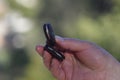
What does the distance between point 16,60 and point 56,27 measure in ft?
2.22

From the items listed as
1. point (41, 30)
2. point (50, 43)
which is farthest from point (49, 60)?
point (41, 30)

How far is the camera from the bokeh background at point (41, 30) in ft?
14.5

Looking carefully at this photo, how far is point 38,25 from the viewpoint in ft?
18.7

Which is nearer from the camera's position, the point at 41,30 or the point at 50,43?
the point at 50,43

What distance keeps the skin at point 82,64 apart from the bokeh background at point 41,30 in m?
2.51

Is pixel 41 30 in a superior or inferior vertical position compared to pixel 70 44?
inferior

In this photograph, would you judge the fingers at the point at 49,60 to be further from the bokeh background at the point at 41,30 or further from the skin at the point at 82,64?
the bokeh background at the point at 41,30

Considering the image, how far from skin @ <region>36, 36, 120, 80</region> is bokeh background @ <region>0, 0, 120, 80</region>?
2.51 m

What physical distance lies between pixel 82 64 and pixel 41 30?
3898 millimetres

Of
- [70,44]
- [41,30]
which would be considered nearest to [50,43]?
[70,44]

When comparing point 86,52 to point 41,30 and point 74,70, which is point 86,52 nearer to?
point 74,70

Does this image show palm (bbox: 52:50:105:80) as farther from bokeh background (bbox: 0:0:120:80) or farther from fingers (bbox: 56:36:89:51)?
bokeh background (bbox: 0:0:120:80)

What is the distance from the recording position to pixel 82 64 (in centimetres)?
148

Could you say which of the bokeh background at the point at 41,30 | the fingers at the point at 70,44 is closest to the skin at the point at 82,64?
the fingers at the point at 70,44
